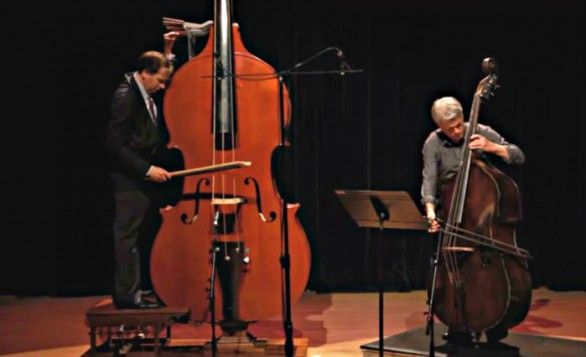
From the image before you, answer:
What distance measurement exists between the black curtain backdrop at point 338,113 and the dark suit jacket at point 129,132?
165cm

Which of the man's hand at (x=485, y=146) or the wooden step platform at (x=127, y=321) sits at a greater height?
the man's hand at (x=485, y=146)

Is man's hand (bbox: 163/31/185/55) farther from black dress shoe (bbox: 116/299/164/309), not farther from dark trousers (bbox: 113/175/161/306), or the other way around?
black dress shoe (bbox: 116/299/164/309)

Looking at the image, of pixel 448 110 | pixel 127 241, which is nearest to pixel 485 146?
pixel 448 110

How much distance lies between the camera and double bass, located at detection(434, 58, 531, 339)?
4.28m

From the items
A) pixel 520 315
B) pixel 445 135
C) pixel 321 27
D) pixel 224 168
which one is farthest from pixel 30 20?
pixel 520 315

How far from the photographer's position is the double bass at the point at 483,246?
428cm

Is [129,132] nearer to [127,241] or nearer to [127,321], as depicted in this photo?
[127,241]

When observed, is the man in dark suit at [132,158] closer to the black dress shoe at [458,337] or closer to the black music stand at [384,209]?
the black music stand at [384,209]

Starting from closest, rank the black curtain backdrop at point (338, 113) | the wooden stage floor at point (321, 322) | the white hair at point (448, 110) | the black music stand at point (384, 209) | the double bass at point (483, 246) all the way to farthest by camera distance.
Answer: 1. the black music stand at point (384, 209)
2. the double bass at point (483, 246)
3. the white hair at point (448, 110)
4. the wooden stage floor at point (321, 322)
5. the black curtain backdrop at point (338, 113)

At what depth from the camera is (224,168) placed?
4.50 meters

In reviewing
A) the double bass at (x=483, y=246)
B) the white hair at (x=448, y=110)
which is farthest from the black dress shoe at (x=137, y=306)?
the white hair at (x=448, y=110)

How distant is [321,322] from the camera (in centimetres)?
561

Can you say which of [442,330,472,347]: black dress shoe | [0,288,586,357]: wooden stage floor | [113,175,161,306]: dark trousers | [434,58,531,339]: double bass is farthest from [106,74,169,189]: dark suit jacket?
[442,330,472,347]: black dress shoe

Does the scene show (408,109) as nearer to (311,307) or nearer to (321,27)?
(321,27)
